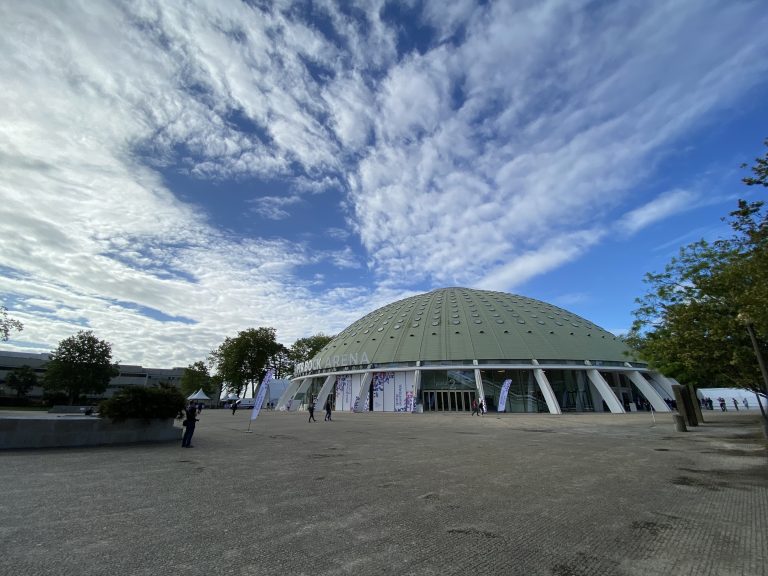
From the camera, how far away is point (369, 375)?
142ft

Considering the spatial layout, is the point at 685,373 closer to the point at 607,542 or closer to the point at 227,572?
the point at 607,542

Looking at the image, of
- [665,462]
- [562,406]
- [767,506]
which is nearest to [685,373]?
[562,406]

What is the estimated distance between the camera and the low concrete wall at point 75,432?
41.0 feet

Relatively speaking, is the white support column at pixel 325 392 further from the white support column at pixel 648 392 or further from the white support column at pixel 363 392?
the white support column at pixel 648 392

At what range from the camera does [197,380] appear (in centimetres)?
10150

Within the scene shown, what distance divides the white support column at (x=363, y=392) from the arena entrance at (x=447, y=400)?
6.49 metres

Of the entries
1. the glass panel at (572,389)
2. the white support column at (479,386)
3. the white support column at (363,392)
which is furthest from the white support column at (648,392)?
the white support column at (363,392)

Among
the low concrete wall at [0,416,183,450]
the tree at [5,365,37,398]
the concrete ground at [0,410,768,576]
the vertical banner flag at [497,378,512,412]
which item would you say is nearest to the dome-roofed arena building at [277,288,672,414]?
the vertical banner flag at [497,378,512,412]

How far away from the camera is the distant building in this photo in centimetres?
8475

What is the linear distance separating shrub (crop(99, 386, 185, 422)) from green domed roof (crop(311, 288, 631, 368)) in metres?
29.6

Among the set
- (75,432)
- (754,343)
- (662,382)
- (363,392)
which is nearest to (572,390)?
(662,382)

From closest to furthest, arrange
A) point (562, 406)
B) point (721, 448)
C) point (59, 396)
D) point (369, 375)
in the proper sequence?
point (721, 448)
point (562, 406)
point (369, 375)
point (59, 396)

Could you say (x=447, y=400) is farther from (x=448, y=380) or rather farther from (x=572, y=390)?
(x=572, y=390)

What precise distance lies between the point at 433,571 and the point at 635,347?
91.5 feet
